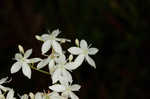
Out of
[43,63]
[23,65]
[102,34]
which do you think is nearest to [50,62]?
[43,63]

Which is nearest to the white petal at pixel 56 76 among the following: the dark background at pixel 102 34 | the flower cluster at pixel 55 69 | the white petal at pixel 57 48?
the flower cluster at pixel 55 69

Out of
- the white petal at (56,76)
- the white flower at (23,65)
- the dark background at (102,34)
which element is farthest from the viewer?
the dark background at (102,34)

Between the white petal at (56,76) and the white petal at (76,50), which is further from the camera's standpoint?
the white petal at (76,50)

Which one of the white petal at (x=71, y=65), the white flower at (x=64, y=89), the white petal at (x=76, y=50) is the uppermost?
the white petal at (x=76, y=50)

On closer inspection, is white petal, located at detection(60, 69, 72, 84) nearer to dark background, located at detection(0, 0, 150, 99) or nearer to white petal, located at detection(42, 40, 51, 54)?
white petal, located at detection(42, 40, 51, 54)

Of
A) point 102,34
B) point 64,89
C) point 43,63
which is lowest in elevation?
point 64,89

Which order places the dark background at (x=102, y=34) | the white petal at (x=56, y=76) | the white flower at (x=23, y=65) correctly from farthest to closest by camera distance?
1. the dark background at (x=102, y=34)
2. the white flower at (x=23, y=65)
3. the white petal at (x=56, y=76)

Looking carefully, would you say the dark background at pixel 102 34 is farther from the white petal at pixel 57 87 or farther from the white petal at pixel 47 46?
the white petal at pixel 57 87

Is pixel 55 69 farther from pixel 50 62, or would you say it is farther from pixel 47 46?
pixel 47 46
